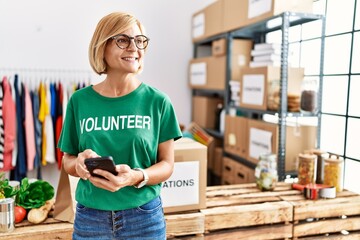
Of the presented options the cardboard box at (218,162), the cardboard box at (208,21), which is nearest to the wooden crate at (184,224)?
the cardboard box at (218,162)

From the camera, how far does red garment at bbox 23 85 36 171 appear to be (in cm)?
345

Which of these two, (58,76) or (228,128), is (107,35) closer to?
(228,128)

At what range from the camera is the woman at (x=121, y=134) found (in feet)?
3.84

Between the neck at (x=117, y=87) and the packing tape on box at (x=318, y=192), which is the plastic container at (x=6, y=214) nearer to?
the neck at (x=117, y=87)

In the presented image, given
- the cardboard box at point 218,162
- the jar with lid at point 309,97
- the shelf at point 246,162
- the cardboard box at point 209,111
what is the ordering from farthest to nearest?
1. the cardboard box at point 209,111
2. the cardboard box at point 218,162
3. the shelf at point 246,162
4. the jar with lid at point 309,97

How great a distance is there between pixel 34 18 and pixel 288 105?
8.98ft

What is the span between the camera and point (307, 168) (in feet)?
7.47

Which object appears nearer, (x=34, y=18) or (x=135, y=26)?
(x=135, y=26)

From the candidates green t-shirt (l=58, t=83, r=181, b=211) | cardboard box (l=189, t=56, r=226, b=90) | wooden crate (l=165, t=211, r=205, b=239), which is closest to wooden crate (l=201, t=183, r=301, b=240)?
wooden crate (l=165, t=211, r=205, b=239)

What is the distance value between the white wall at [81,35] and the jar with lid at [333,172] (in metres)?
2.47

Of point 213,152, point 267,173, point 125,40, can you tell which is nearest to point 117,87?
point 125,40

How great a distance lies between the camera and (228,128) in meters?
3.52

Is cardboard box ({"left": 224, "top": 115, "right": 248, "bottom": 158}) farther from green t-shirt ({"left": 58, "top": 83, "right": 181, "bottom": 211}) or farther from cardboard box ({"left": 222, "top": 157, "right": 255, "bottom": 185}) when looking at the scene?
green t-shirt ({"left": 58, "top": 83, "right": 181, "bottom": 211})

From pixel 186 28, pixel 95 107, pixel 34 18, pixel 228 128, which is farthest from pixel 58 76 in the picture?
pixel 95 107
